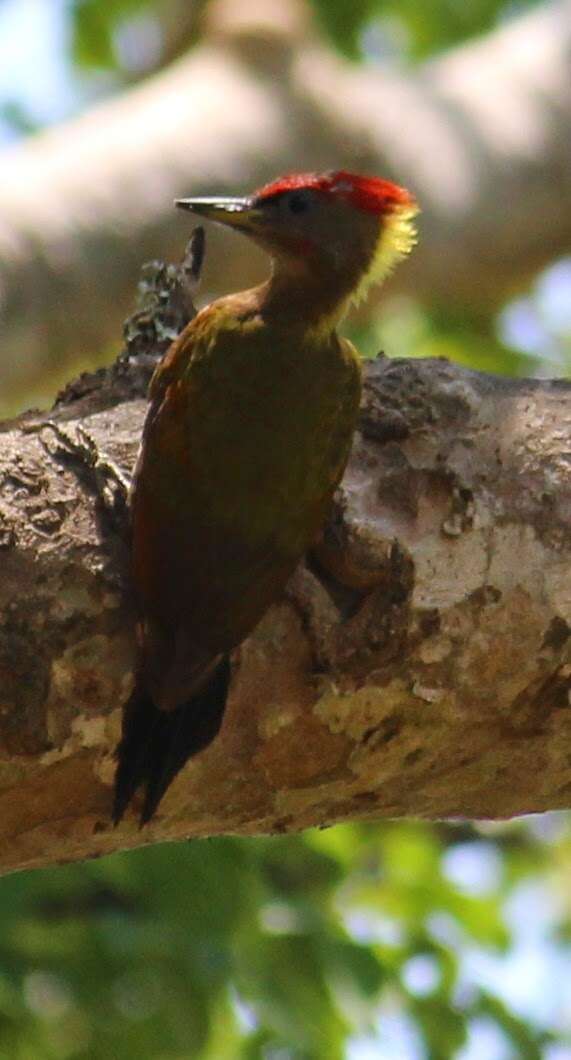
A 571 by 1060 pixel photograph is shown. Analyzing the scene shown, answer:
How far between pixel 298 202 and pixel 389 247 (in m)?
0.22

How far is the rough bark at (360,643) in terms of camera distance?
104 inches

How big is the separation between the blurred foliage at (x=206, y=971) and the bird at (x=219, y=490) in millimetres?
1176

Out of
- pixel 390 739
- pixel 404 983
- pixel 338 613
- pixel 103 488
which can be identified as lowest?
pixel 404 983

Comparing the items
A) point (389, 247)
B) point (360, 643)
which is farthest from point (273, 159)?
point (360, 643)

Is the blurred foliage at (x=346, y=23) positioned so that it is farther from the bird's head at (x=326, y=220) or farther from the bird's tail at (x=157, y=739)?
the bird's tail at (x=157, y=739)

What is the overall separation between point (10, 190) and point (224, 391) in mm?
2252

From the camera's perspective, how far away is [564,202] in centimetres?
593

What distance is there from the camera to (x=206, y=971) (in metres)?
3.70

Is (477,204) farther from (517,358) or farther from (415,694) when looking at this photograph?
(415,694)

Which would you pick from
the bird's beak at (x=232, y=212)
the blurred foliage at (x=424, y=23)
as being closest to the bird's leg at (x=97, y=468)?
the bird's beak at (x=232, y=212)

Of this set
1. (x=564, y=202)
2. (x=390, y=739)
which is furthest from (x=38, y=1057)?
(x=564, y=202)

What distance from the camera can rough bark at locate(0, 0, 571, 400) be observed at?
5012mm

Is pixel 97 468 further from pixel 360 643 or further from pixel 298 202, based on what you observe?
pixel 298 202

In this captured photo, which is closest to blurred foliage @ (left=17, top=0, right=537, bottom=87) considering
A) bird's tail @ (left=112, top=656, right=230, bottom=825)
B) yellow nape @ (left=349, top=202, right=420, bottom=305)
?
yellow nape @ (left=349, top=202, right=420, bottom=305)
